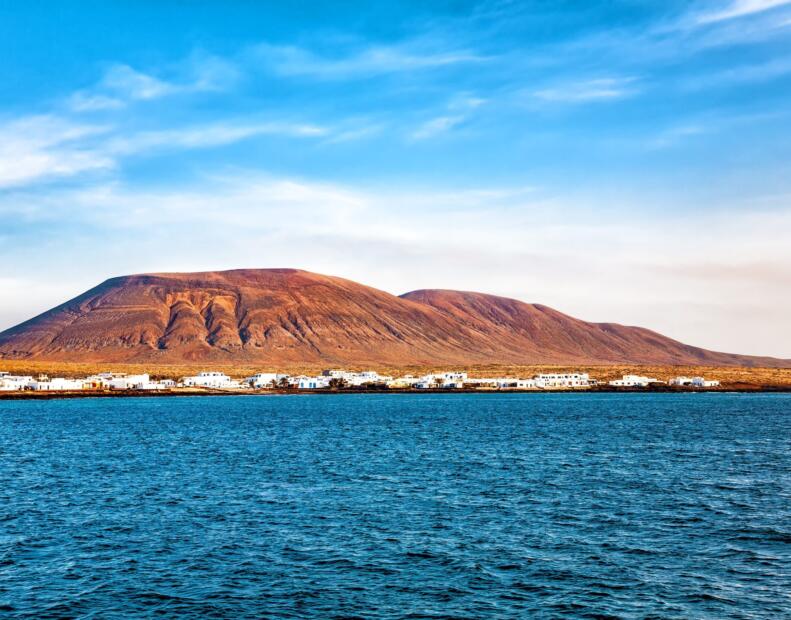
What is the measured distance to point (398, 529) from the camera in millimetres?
36812

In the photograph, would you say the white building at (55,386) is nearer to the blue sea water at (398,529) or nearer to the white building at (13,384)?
the white building at (13,384)

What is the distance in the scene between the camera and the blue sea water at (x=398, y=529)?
26.7 metres

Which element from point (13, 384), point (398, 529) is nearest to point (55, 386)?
point (13, 384)

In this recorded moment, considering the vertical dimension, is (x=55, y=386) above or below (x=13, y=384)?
below

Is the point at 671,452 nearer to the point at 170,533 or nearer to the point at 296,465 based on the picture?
the point at 296,465

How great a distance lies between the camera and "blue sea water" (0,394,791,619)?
26672mm

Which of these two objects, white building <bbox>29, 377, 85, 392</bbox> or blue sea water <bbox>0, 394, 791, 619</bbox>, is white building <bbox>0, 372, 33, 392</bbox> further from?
blue sea water <bbox>0, 394, 791, 619</bbox>

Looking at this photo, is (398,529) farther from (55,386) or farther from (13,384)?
(13,384)

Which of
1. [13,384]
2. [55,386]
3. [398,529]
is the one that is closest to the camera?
[398,529]

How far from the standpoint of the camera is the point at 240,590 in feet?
91.1

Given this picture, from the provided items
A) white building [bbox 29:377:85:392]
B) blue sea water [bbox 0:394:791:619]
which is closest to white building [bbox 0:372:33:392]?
white building [bbox 29:377:85:392]

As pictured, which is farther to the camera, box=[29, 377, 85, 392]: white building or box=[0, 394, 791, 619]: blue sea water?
box=[29, 377, 85, 392]: white building

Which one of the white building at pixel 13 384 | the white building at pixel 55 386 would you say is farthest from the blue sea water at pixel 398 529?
the white building at pixel 13 384

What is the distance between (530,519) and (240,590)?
54.7 feet
